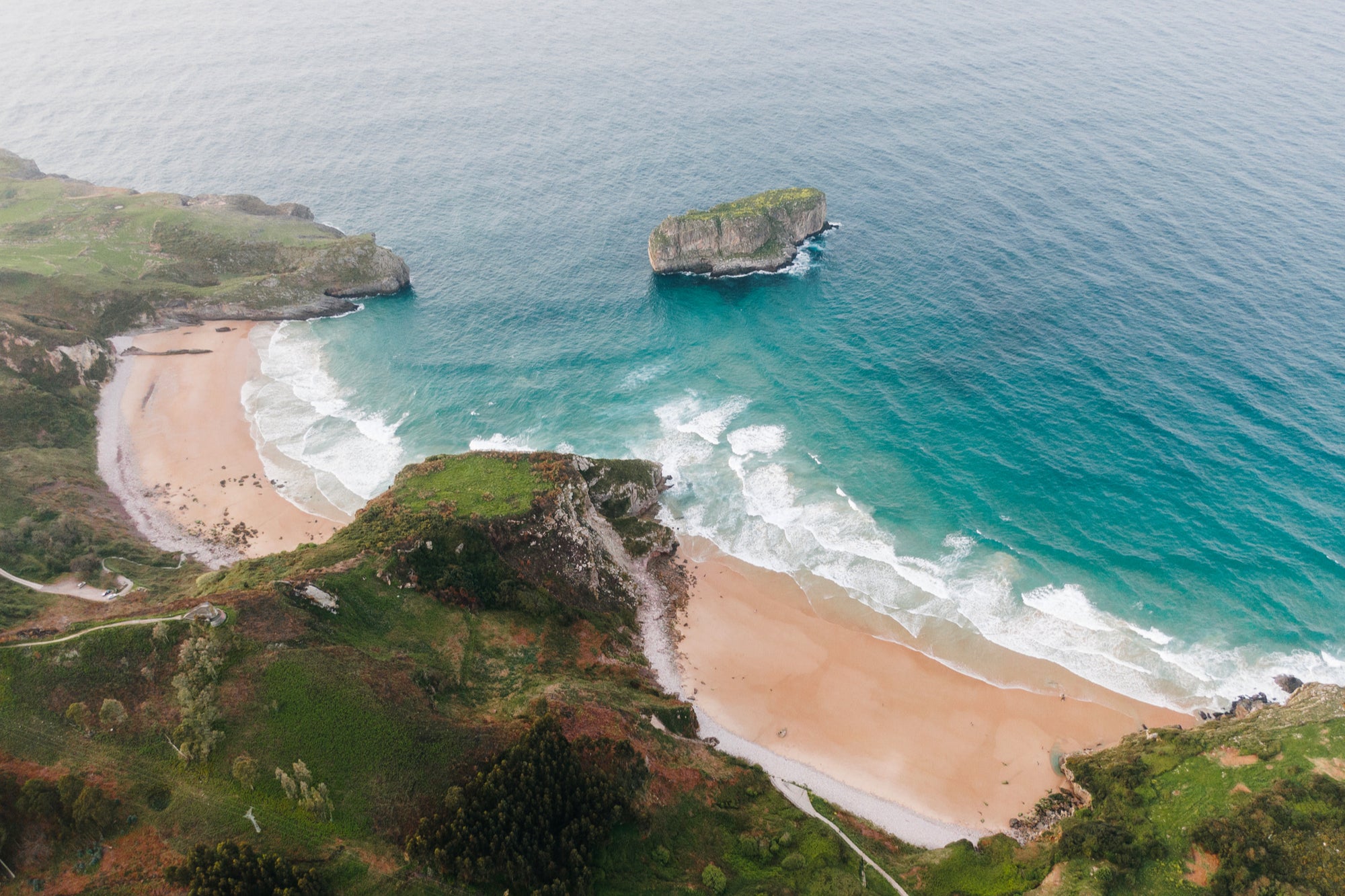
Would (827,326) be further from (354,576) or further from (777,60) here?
(777,60)

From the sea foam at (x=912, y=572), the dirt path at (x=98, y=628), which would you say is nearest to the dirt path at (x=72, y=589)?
the dirt path at (x=98, y=628)

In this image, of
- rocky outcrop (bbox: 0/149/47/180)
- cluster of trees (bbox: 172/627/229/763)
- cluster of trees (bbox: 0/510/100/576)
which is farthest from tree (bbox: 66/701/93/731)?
rocky outcrop (bbox: 0/149/47/180)

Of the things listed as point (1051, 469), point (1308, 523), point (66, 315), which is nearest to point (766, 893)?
point (1051, 469)

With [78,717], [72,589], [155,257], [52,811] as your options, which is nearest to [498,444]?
[72,589]

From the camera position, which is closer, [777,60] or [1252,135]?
[1252,135]

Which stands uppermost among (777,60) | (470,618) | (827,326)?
(777,60)

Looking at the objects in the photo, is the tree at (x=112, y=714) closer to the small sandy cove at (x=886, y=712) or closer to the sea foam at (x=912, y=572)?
the small sandy cove at (x=886, y=712)
